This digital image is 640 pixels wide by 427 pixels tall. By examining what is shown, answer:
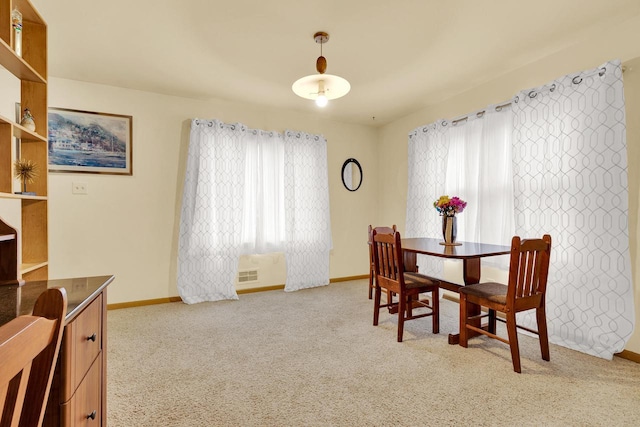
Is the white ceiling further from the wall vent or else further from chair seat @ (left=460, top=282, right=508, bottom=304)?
the wall vent

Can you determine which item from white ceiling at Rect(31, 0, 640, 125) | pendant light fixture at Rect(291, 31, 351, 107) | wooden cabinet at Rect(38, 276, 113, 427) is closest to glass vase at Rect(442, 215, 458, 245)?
white ceiling at Rect(31, 0, 640, 125)

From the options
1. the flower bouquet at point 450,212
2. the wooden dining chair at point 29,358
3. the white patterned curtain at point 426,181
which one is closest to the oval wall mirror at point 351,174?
the white patterned curtain at point 426,181

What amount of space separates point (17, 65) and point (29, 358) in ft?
6.07

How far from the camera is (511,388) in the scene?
1.95 metres

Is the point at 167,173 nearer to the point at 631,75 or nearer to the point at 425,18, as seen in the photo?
the point at 425,18

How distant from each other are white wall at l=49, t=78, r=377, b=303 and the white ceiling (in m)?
0.23

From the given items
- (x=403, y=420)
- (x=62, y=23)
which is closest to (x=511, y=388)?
(x=403, y=420)

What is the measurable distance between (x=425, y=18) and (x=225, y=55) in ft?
5.36

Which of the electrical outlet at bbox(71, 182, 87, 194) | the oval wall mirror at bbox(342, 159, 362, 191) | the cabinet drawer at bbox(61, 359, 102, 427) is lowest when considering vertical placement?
the cabinet drawer at bbox(61, 359, 102, 427)

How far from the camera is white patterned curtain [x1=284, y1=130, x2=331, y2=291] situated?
4.35m

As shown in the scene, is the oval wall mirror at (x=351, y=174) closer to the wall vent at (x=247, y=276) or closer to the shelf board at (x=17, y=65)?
the wall vent at (x=247, y=276)

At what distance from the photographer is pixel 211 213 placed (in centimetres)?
386

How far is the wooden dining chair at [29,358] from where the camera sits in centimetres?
42

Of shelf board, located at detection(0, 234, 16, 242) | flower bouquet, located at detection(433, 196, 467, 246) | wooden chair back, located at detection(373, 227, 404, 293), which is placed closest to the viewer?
shelf board, located at detection(0, 234, 16, 242)
